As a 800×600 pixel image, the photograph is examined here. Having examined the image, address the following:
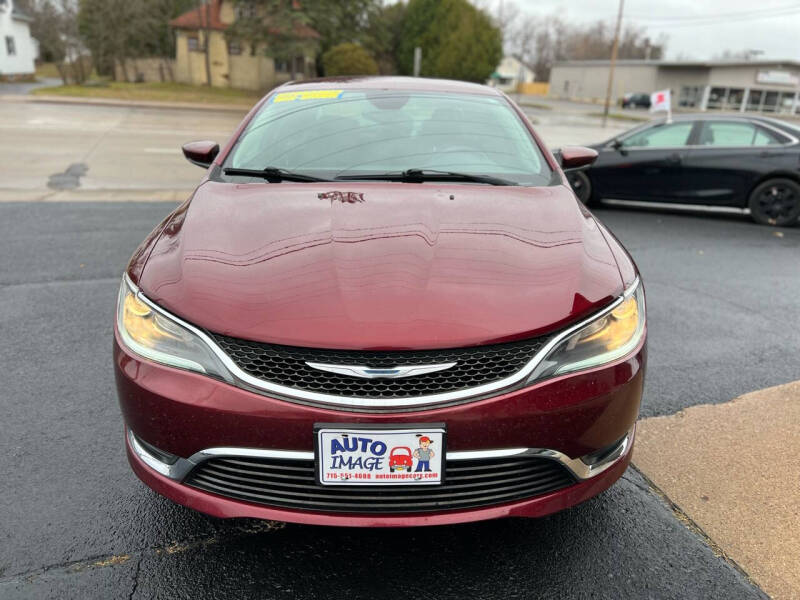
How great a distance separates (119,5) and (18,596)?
44883 millimetres

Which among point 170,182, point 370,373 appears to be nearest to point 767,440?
point 370,373

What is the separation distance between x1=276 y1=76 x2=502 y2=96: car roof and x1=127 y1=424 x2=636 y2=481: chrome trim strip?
2352 mm

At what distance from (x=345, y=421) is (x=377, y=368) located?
0.55 feet

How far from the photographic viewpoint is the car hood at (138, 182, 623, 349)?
70.1 inches

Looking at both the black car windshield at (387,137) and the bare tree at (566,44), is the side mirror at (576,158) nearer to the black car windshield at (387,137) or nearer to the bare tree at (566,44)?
the black car windshield at (387,137)

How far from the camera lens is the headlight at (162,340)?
71.2 inches

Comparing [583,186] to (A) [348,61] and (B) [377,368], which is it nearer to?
(B) [377,368]

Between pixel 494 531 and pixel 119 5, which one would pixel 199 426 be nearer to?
pixel 494 531

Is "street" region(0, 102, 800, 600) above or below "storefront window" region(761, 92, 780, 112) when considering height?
above

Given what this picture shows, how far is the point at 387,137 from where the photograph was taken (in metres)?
3.12

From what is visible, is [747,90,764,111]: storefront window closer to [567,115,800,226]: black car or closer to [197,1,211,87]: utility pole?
[197,1,211,87]: utility pole

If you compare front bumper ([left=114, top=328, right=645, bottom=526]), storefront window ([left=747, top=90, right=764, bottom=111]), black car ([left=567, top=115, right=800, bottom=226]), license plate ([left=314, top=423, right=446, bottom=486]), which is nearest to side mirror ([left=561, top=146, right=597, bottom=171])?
front bumper ([left=114, top=328, right=645, bottom=526])

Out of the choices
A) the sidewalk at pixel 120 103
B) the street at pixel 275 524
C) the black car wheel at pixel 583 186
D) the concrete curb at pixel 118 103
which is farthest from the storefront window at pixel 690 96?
the street at pixel 275 524

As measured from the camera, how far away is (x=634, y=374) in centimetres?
196
